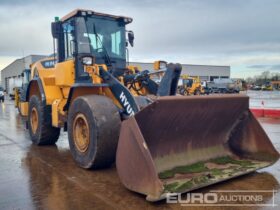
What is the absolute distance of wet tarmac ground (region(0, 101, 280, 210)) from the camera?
163 inches

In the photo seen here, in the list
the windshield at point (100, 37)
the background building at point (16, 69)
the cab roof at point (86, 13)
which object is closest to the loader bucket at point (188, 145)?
the windshield at point (100, 37)

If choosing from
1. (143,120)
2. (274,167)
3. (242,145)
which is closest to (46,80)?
(143,120)

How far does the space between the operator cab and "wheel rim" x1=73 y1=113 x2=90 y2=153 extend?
2.70 ft

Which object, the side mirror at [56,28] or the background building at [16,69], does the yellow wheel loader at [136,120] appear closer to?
the side mirror at [56,28]

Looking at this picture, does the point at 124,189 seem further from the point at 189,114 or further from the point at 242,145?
the point at 242,145

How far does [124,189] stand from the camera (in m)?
4.64

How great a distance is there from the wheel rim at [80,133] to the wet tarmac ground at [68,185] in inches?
15.6

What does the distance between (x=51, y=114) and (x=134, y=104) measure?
3009 mm

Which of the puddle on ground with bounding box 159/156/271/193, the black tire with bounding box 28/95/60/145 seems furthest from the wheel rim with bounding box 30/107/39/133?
the puddle on ground with bounding box 159/156/271/193

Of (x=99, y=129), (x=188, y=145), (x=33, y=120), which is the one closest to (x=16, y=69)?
(x=33, y=120)

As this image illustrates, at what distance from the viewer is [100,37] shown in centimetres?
655

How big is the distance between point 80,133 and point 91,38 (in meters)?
1.89

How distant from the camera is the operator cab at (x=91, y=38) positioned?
6363 mm

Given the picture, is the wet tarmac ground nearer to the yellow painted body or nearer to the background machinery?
the yellow painted body
